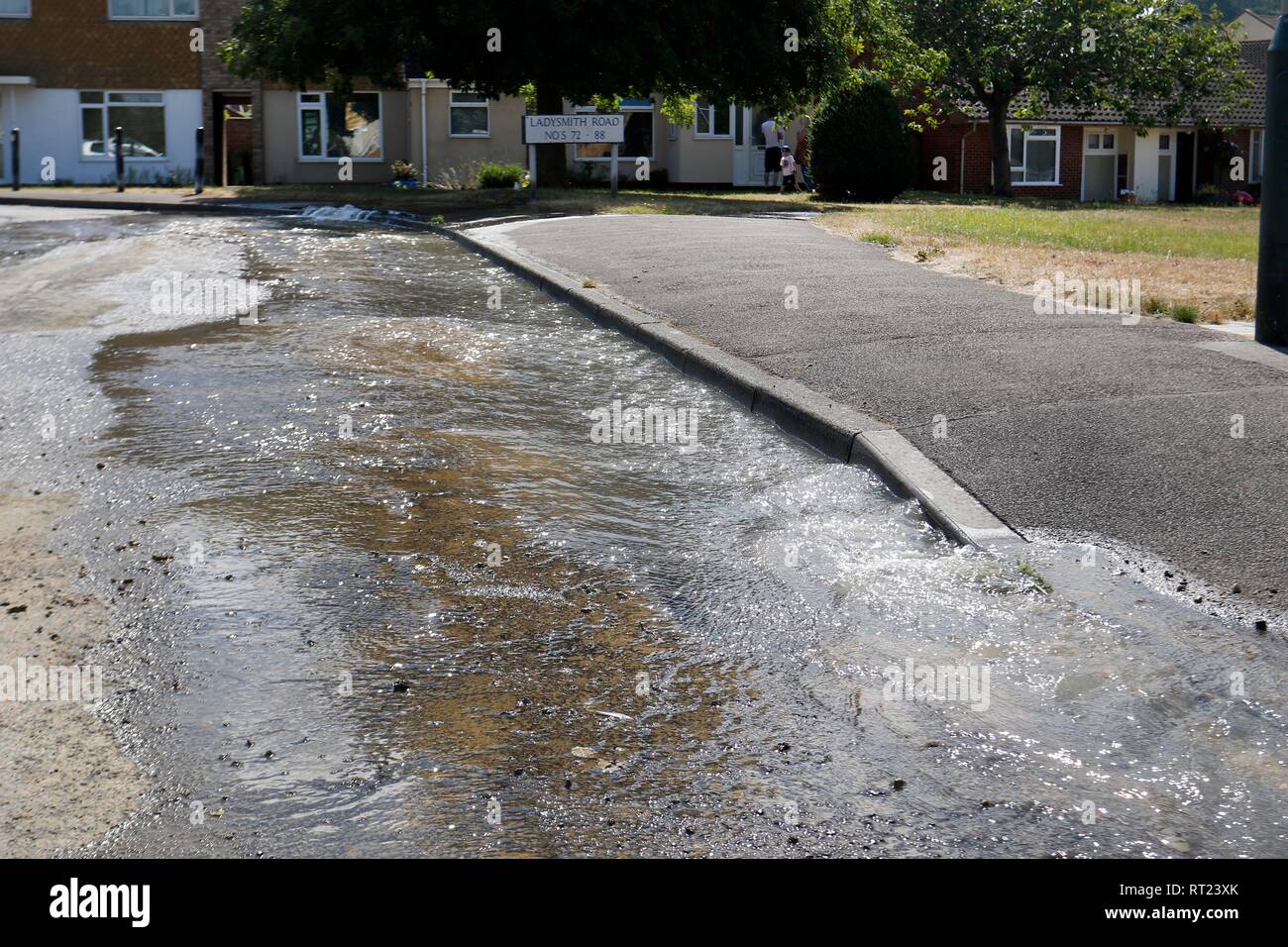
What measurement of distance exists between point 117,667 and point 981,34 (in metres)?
43.8

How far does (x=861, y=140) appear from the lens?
3047 centimetres

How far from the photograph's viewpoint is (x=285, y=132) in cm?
3972

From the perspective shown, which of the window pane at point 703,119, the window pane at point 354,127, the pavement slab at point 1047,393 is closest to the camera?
the pavement slab at point 1047,393

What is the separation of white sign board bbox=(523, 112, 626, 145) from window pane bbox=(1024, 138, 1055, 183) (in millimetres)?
28963

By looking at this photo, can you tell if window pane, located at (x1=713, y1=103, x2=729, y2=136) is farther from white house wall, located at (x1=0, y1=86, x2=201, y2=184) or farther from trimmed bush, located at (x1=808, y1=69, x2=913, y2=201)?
white house wall, located at (x1=0, y1=86, x2=201, y2=184)

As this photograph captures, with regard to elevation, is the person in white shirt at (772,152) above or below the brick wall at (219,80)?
below

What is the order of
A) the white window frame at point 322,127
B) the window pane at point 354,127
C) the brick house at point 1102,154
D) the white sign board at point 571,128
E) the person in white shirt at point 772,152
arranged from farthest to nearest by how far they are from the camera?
the brick house at point 1102,154 < the person in white shirt at point 772,152 < the window pane at point 354,127 < the white window frame at point 322,127 < the white sign board at point 571,128

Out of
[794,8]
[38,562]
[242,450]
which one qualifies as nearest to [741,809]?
[38,562]

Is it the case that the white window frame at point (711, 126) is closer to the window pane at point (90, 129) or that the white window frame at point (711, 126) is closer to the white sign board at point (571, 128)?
the window pane at point (90, 129)

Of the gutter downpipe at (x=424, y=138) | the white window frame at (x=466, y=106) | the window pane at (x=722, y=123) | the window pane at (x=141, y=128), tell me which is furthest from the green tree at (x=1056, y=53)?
the window pane at (x=141, y=128)

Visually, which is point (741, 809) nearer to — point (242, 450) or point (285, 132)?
point (242, 450)

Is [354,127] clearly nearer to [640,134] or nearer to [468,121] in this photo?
[468,121]

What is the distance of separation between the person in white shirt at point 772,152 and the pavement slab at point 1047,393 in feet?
92.8

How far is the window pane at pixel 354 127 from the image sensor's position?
4003 cm
